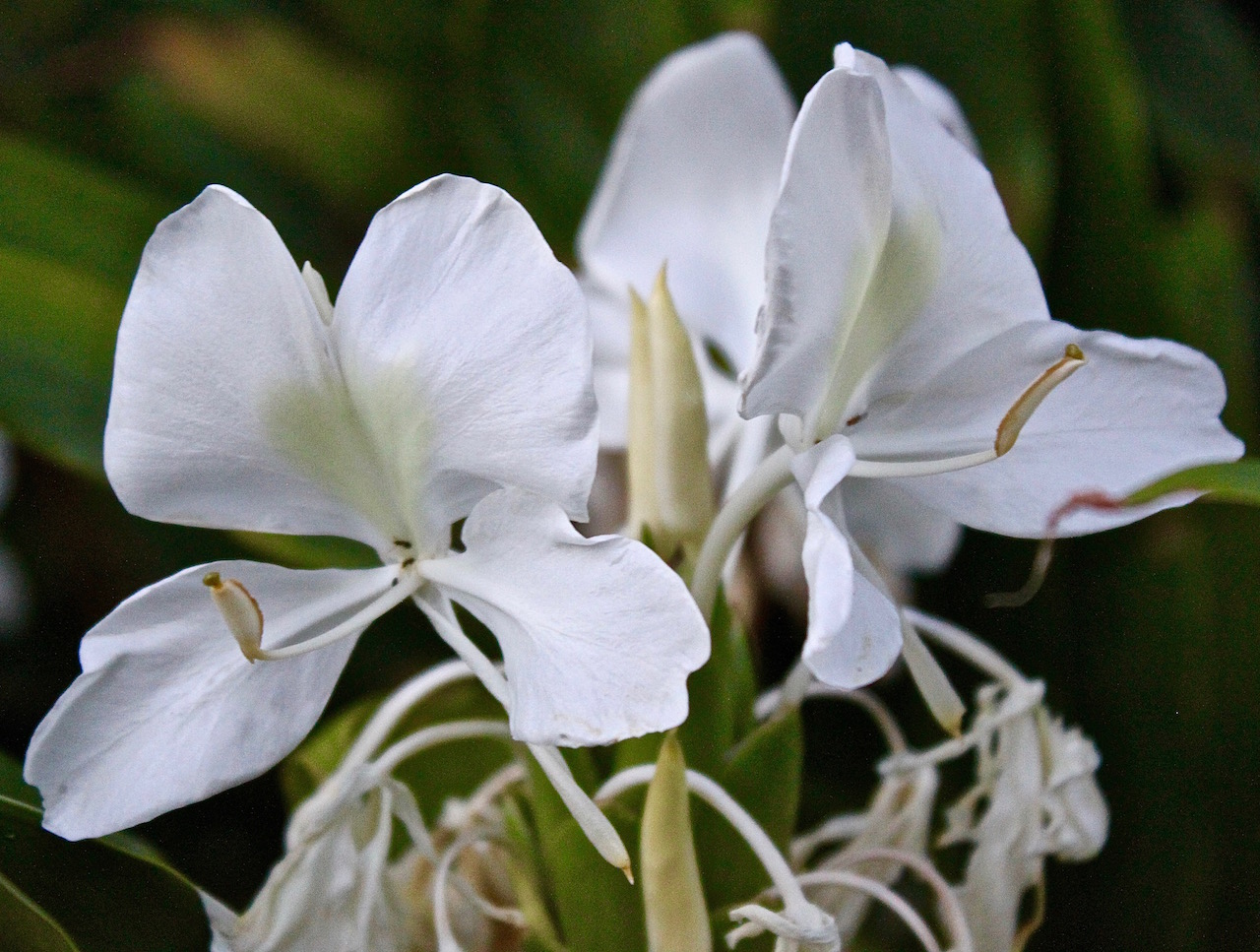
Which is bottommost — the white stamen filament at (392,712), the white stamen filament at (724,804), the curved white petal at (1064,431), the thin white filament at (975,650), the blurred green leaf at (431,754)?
the blurred green leaf at (431,754)

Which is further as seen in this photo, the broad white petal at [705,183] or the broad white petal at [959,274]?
the broad white petal at [705,183]

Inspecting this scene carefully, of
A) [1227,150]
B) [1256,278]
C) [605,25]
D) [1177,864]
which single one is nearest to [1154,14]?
[1227,150]

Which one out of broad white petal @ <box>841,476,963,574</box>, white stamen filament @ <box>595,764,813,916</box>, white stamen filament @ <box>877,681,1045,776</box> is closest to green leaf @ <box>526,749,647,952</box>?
white stamen filament @ <box>595,764,813,916</box>

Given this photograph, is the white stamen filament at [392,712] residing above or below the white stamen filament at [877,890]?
above

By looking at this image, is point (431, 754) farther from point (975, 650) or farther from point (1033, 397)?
point (1033, 397)

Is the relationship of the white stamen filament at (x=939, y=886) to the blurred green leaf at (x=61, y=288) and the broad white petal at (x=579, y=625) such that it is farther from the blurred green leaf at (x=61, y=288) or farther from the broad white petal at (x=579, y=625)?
the blurred green leaf at (x=61, y=288)

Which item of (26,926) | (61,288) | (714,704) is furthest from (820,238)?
(61,288)

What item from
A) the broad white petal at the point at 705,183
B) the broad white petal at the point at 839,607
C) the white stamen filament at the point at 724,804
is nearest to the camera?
the broad white petal at the point at 839,607

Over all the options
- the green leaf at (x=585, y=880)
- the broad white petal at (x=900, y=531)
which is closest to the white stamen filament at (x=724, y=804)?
the green leaf at (x=585, y=880)
